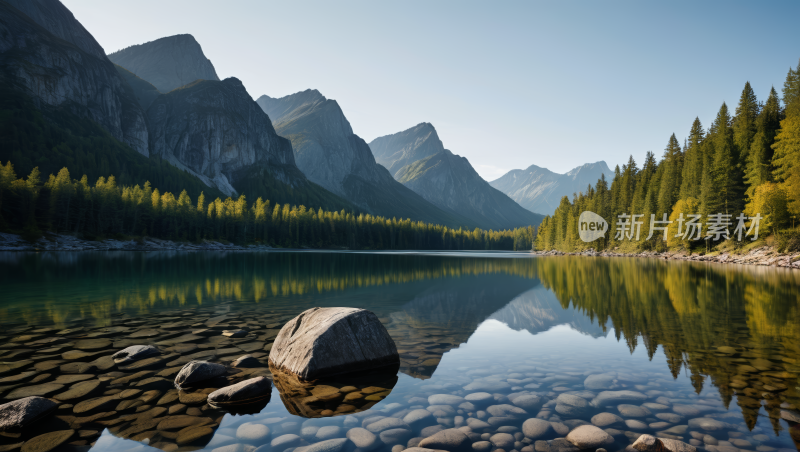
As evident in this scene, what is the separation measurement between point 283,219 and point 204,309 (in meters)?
151

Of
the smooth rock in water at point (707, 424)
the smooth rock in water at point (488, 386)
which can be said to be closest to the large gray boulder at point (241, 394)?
the smooth rock in water at point (488, 386)

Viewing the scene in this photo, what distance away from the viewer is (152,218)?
116625 millimetres

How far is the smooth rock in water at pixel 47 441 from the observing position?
220 inches

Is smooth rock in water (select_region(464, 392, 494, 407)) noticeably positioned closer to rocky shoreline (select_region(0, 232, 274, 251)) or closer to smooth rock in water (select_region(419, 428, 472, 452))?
smooth rock in water (select_region(419, 428, 472, 452))

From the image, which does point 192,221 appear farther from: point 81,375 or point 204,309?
point 81,375

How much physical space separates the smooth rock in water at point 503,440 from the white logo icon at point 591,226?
11640 centimetres

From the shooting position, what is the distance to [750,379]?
9023mm

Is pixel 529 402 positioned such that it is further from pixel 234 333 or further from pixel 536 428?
pixel 234 333

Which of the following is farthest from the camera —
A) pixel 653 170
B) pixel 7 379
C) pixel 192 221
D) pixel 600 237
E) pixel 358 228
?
pixel 358 228

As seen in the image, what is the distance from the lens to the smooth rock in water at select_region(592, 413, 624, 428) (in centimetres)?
687

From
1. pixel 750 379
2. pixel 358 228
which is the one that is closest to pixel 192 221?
pixel 358 228

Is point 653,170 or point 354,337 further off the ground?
point 653,170

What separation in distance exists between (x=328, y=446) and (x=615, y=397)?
6.31 metres

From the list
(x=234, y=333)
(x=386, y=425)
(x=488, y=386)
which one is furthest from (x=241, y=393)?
(x=234, y=333)
